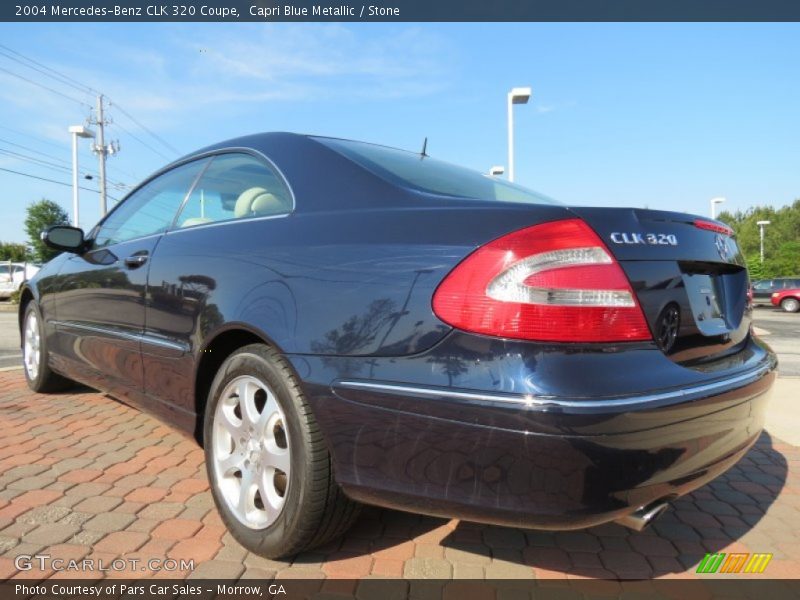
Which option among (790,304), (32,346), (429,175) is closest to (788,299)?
(790,304)

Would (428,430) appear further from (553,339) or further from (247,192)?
(247,192)

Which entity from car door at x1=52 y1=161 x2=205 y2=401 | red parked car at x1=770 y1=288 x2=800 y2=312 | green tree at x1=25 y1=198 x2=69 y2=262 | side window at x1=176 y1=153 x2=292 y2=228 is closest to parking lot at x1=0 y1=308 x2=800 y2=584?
car door at x1=52 y1=161 x2=205 y2=401

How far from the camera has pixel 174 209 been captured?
2920 millimetres

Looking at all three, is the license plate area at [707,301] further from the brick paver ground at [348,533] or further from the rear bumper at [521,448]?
the brick paver ground at [348,533]

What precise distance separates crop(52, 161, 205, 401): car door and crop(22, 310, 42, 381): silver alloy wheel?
66 cm

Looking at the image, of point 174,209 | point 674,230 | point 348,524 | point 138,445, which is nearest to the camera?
point 674,230

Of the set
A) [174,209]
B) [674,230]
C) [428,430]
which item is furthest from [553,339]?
[174,209]

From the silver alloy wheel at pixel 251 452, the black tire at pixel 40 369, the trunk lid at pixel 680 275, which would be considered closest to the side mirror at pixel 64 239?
the black tire at pixel 40 369

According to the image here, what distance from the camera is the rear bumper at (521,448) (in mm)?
1416

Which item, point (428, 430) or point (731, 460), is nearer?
point (428, 430)

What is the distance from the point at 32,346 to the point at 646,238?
4.54 meters

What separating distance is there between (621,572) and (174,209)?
255 centimetres

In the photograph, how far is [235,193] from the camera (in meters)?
2.60

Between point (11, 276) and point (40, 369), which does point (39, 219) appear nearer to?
point (11, 276)
